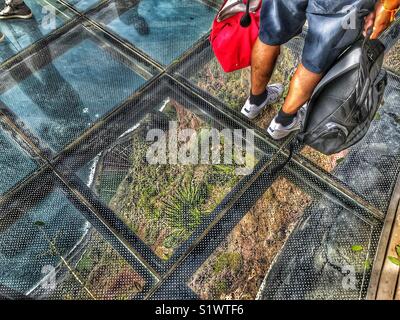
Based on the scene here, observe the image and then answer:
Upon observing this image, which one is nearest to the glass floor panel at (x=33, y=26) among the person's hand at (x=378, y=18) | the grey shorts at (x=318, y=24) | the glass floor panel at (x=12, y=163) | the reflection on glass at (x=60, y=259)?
the glass floor panel at (x=12, y=163)

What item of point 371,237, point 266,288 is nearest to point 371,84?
point 371,237

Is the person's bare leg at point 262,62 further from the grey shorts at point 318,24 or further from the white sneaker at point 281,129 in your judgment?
the white sneaker at point 281,129

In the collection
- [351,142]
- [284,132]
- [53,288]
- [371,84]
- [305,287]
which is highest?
[371,84]

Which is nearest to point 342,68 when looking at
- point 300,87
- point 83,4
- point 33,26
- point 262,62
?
point 300,87

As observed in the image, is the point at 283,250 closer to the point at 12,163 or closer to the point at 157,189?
the point at 157,189

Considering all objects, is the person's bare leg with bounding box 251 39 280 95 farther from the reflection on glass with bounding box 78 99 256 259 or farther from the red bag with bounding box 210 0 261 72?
the reflection on glass with bounding box 78 99 256 259
